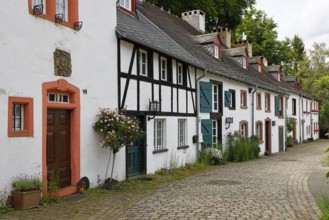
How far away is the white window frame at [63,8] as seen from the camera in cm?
958

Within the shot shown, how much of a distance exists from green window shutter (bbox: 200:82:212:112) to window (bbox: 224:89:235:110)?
76.1 inches

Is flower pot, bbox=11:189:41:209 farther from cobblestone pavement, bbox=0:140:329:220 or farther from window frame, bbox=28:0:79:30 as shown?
window frame, bbox=28:0:79:30

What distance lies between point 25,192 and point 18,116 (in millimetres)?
1656

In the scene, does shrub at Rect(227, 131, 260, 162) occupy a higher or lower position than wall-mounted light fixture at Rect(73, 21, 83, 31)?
lower

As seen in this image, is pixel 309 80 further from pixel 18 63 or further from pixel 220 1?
pixel 18 63

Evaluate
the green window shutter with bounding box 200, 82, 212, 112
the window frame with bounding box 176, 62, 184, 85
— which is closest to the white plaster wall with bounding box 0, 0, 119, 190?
the window frame with bounding box 176, 62, 184, 85

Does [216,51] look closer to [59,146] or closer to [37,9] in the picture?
[59,146]

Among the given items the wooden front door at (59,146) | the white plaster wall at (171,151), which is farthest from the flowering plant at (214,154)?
the wooden front door at (59,146)

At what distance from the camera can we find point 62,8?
31.9ft

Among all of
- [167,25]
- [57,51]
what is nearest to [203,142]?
[167,25]

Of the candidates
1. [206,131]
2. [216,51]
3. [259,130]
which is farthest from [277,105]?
[206,131]

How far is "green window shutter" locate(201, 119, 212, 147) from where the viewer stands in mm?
17531

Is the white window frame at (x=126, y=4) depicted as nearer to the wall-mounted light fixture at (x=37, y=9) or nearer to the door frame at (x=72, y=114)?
the door frame at (x=72, y=114)

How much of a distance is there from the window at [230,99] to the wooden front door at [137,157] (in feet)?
26.6
